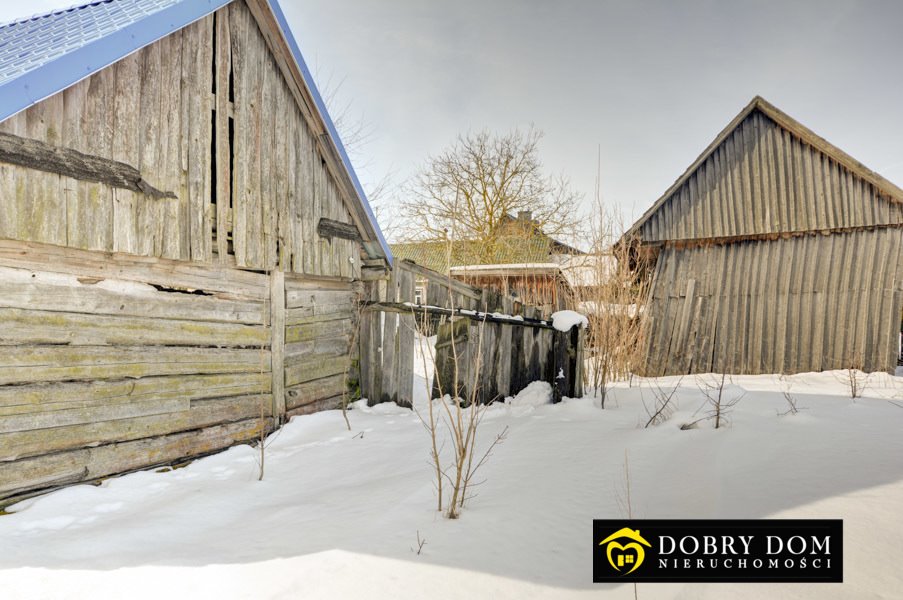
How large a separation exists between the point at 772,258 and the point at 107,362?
11.5 metres

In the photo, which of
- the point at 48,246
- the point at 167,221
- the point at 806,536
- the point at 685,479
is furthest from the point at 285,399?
the point at 806,536

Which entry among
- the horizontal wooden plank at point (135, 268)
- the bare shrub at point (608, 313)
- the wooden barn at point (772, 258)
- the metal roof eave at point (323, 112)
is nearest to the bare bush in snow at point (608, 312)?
the bare shrub at point (608, 313)

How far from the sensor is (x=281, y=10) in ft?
17.2

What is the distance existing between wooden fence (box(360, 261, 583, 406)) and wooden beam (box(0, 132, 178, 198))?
10.3 feet

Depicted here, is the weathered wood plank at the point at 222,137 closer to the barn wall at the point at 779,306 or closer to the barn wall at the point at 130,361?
the barn wall at the point at 130,361

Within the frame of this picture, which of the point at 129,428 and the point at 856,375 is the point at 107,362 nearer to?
the point at 129,428

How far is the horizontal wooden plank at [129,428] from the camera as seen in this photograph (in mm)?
3533

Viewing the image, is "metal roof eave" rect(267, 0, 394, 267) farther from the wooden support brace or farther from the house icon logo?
the house icon logo

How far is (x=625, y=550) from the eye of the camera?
2.45 metres

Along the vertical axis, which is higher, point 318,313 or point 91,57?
point 91,57

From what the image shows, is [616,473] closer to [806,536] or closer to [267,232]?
[806,536]

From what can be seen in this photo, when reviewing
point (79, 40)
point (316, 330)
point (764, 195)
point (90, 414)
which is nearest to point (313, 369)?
point (316, 330)

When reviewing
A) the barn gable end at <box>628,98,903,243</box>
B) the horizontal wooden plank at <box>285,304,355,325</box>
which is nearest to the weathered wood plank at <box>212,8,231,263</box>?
the horizontal wooden plank at <box>285,304,355,325</box>

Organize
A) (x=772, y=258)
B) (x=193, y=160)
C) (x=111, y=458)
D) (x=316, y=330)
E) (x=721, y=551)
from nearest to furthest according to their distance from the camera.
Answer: (x=721, y=551), (x=111, y=458), (x=193, y=160), (x=316, y=330), (x=772, y=258)
